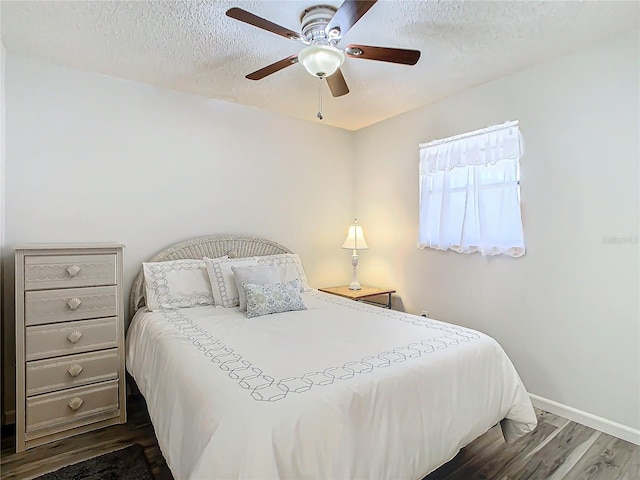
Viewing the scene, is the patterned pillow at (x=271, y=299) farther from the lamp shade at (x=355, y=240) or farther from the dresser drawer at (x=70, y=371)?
the lamp shade at (x=355, y=240)

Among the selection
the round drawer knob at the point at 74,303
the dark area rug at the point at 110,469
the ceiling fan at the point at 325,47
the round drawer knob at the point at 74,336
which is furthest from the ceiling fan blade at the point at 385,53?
the dark area rug at the point at 110,469

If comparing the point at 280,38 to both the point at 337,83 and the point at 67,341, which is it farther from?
the point at 67,341

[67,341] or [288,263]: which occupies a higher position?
[288,263]

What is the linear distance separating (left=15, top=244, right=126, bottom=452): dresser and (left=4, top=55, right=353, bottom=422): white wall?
482mm

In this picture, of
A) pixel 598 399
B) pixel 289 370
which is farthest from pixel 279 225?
pixel 598 399

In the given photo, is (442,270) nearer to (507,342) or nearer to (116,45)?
(507,342)

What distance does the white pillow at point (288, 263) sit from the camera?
3.24m

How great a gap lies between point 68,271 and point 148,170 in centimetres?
109

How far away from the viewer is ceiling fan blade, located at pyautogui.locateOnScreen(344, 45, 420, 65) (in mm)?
1893

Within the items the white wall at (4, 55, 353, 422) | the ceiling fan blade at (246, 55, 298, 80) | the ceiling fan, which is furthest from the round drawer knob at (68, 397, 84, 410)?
the ceiling fan

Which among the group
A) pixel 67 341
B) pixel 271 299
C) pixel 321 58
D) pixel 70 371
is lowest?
pixel 70 371

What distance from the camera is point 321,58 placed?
75.0 inches

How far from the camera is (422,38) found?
225 cm

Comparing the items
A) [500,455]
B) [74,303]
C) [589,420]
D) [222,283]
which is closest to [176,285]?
[222,283]
